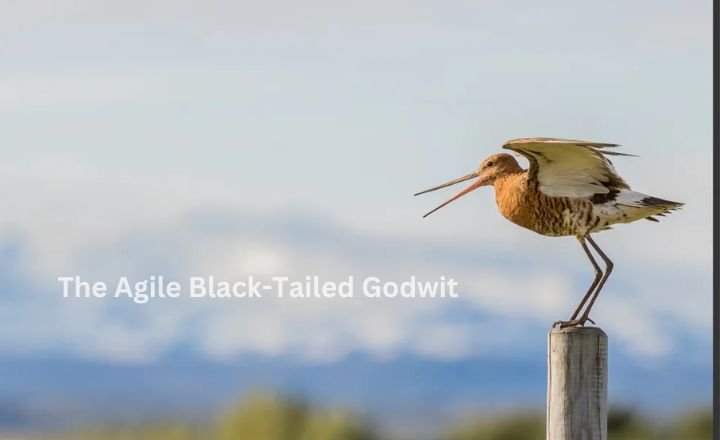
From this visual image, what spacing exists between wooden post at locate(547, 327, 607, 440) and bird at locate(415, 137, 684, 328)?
3.46ft

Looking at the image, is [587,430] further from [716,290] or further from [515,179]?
[515,179]

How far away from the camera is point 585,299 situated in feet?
19.1

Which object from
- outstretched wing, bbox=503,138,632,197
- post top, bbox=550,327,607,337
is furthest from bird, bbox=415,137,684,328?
post top, bbox=550,327,607,337

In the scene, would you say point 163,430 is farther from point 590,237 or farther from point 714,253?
point 714,253

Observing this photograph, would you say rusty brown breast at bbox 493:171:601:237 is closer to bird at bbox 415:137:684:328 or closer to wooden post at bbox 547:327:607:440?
bird at bbox 415:137:684:328

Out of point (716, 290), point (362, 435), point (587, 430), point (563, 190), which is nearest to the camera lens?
point (587, 430)

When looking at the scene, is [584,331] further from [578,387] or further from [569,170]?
[569,170]

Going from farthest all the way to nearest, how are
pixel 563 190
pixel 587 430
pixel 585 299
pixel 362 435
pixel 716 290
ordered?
pixel 362 435
pixel 563 190
pixel 585 299
pixel 716 290
pixel 587 430

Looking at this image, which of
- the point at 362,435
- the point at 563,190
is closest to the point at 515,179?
the point at 563,190

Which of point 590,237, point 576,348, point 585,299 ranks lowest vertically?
point 576,348

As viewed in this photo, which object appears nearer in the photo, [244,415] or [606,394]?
[606,394]

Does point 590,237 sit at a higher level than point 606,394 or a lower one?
higher

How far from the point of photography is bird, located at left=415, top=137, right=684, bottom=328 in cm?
595

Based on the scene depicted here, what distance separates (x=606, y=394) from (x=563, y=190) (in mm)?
1810
